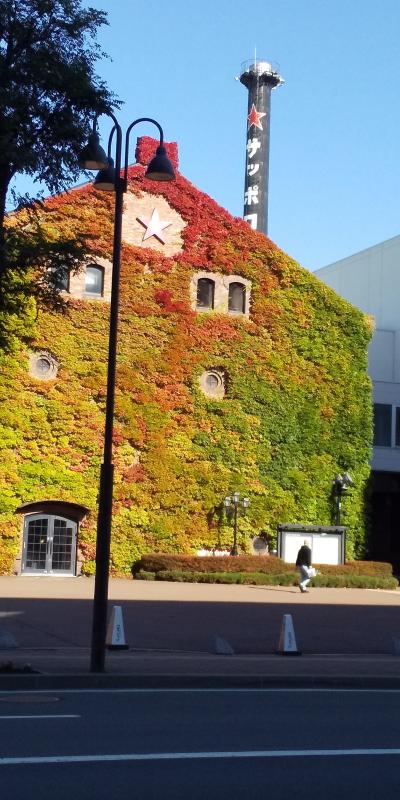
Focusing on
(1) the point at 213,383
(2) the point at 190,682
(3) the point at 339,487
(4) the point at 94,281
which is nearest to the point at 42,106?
(2) the point at 190,682

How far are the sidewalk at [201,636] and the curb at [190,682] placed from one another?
0.04 feet

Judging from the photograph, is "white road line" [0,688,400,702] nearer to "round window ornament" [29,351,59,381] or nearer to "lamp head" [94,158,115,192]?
"lamp head" [94,158,115,192]

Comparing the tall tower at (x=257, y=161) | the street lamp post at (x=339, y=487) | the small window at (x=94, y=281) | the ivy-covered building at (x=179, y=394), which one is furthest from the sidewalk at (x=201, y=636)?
the tall tower at (x=257, y=161)

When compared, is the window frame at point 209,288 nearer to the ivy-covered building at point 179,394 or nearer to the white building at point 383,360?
the ivy-covered building at point 179,394

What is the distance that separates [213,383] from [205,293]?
3.65m

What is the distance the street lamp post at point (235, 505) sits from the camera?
38125 mm

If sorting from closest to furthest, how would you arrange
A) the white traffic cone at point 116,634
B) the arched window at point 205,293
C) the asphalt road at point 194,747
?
the asphalt road at point 194,747 < the white traffic cone at point 116,634 < the arched window at point 205,293

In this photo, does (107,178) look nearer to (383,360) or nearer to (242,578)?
(242,578)

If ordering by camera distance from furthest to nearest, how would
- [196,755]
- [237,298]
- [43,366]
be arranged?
[237,298], [43,366], [196,755]

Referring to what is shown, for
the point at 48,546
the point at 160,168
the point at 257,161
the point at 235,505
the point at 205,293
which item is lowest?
the point at 48,546

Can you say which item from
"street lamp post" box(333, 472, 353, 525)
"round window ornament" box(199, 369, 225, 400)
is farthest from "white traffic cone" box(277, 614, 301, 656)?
"street lamp post" box(333, 472, 353, 525)

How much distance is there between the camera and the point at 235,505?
38094mm

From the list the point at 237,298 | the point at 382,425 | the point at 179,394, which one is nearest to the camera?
the point at 179,394

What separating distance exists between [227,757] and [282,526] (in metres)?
31.6
